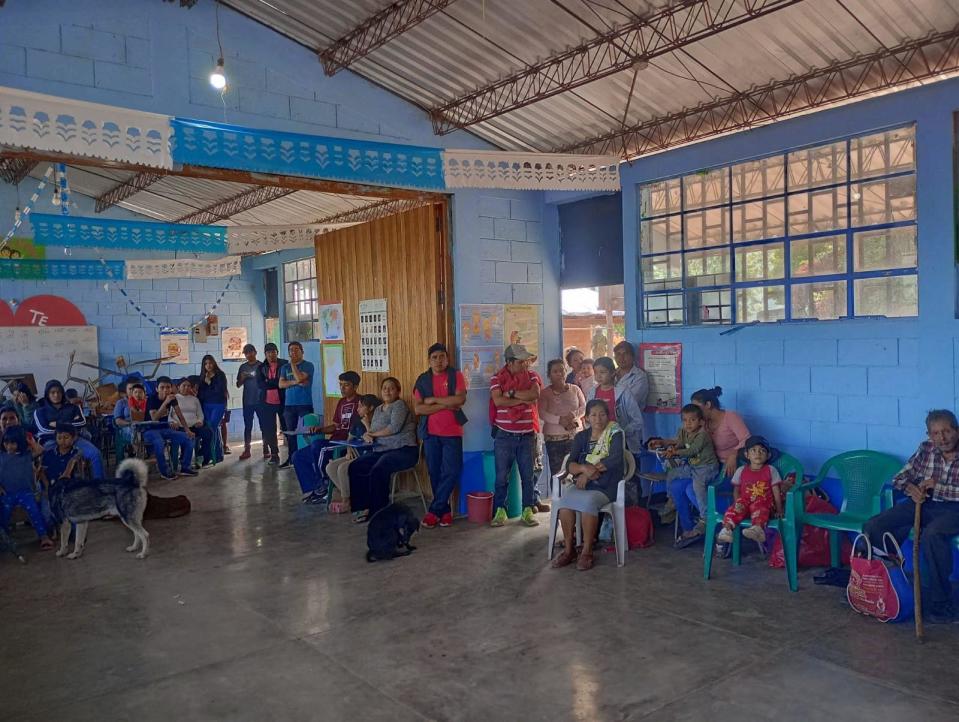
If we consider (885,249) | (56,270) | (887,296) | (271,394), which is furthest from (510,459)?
(56,270)

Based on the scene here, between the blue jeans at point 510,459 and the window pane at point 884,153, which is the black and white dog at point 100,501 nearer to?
the blue jeans at point 510,459

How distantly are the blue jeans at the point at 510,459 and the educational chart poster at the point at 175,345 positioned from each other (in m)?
9.47

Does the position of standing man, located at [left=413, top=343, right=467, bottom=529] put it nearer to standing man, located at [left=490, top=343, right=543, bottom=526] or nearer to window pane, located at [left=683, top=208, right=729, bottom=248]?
standing man, located at [left=490, top=343, right=543, bottom=526]

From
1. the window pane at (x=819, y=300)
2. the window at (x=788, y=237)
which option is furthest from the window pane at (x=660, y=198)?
the window pane at (x=819, y=300)

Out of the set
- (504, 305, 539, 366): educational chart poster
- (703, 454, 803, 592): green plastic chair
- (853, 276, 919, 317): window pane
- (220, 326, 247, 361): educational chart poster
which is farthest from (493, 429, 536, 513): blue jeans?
(220, 326, 247, 361): educational chart poster

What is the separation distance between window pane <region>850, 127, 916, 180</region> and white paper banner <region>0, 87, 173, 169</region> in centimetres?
448

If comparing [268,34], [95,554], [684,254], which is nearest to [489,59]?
[268,34]

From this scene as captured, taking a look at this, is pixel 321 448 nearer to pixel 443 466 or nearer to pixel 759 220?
pixel 443 466

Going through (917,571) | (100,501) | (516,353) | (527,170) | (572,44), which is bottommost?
(917,571)

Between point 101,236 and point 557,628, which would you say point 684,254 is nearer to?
point 557,628

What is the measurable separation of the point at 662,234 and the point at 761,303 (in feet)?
3.63

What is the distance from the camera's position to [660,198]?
262 inches

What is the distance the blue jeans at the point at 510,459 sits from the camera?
6.50 m

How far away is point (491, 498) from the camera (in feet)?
21.7
